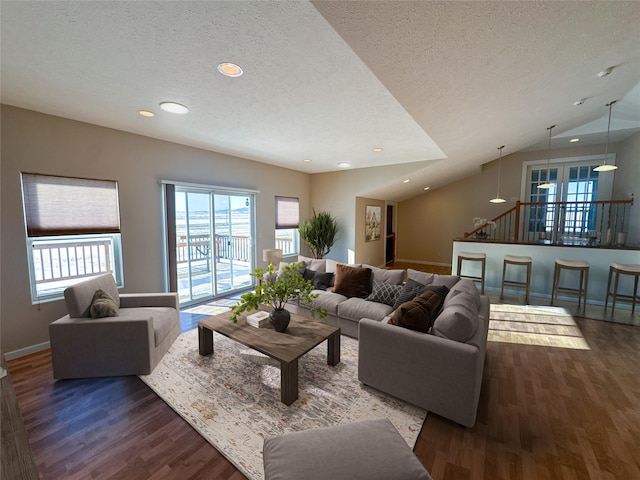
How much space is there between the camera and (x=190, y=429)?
185cm

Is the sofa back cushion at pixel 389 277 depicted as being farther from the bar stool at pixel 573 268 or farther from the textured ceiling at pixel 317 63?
the bar stool at pixel 573 268

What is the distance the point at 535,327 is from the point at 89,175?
19.7 ft

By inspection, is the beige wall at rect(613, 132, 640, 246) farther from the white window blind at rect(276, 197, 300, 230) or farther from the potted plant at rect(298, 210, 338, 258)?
the white window blind at rect(276, 197, 300, 230)

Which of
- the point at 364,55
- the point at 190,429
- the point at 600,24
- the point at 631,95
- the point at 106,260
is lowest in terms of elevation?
the point at 190,429

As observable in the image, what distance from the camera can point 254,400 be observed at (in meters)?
2.12

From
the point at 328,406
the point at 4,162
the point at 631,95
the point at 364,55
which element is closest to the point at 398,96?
the point at 364,55

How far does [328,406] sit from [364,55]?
8.29ft

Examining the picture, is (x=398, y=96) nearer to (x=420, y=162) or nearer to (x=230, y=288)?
(x=420, y=162)

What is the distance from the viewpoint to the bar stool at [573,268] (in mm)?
4102

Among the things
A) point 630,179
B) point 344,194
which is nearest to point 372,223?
point 344,194

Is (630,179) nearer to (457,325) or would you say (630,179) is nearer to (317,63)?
(457,325)

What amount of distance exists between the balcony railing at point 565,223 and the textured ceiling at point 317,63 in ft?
8.64

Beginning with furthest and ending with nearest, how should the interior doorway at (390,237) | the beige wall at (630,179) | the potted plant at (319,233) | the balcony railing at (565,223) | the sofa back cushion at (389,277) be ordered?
the interior doorway at (390,237) → the potted plant at (319,233) → the balcony railing at (565,223) → the beige wall at (630,179) → the sofa back cushion at (389,277)

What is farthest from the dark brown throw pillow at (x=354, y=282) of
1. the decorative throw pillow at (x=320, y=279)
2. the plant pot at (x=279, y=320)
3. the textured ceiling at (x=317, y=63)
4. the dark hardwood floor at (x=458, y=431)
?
the textured ceiling at (x=317, y=63)
